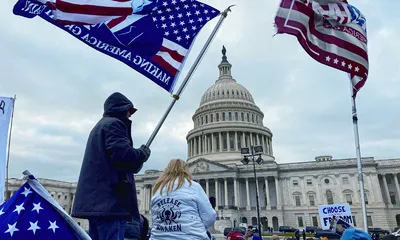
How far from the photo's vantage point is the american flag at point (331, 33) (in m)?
9.28

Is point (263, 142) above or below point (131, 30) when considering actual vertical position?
above

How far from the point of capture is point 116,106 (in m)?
4.46

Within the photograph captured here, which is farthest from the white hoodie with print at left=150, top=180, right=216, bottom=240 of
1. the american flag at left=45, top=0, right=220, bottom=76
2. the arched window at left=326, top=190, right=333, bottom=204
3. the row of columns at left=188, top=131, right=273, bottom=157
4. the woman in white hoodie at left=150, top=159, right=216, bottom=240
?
the row of columns at left=188, top=131, right=273, bottom=157

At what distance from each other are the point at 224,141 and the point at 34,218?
256 ft

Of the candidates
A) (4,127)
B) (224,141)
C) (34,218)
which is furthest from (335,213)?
(224,141)

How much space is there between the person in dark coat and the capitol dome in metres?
71.9

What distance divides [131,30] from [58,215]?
416cm

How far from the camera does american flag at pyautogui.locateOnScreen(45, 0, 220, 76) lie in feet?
20.1

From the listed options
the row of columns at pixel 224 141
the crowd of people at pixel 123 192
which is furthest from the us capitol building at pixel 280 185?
the crowd of people at pixel 123 192

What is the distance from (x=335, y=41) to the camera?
9.73m

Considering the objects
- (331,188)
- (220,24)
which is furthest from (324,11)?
(331,188)

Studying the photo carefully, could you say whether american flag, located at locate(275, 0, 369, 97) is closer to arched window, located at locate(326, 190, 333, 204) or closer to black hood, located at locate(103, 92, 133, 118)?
black hood, located at locate(103, 92, 133, 118)

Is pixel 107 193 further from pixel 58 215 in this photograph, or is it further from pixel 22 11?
pixel 22 11

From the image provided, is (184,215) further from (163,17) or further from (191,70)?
(163,17)
